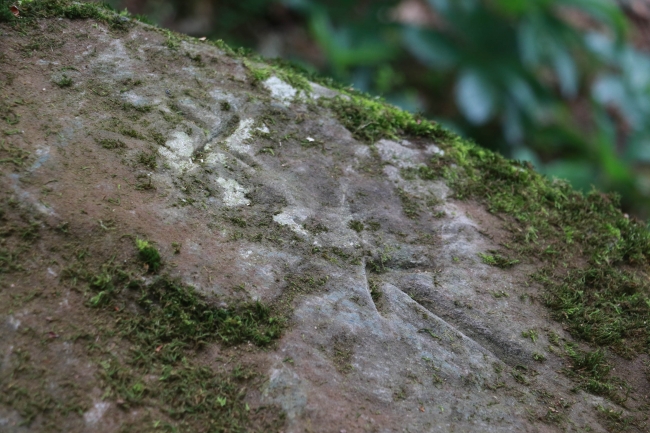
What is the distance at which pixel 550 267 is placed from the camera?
Result: 2438 millimetres

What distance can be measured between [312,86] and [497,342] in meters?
1.52

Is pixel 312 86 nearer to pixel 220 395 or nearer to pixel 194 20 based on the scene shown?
pixel 220 395

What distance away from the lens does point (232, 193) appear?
226 cm

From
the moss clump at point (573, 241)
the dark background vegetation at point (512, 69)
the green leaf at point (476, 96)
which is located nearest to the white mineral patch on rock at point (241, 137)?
the moss clump at point (573, 241)

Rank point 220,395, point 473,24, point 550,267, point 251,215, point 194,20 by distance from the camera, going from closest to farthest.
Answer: point 220,395
point 251,215
point 550,267
point 473,24
point 194,20

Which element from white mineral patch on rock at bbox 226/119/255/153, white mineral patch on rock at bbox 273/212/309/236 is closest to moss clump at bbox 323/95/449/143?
white mineral patch on rock at bbox 226/119/255/153

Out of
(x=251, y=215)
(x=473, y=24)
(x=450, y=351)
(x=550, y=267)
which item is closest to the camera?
(x=450, y=351)

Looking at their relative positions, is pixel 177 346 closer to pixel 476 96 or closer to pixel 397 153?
pixel 397 153

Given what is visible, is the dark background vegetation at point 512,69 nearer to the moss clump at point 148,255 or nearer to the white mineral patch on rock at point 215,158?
the white mineral patch on rock at point 215,158

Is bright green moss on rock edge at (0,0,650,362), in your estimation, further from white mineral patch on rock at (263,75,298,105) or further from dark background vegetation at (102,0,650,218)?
dark background vegetation at (102,0,650,218)

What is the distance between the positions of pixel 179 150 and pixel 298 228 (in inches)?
22.8

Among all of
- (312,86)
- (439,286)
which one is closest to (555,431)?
(439,286)

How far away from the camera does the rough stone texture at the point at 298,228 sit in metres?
1.87

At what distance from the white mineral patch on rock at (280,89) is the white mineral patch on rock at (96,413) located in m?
1.60
